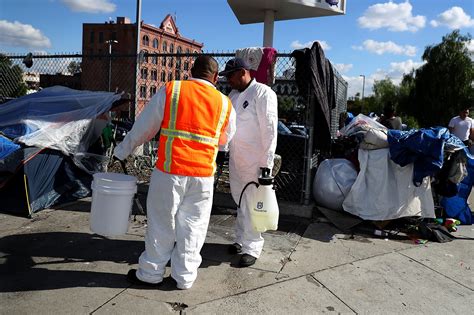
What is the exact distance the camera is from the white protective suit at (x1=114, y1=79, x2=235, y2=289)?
10.1 feet

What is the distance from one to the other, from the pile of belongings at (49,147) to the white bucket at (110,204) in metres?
1.90

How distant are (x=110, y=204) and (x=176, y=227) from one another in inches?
24.7

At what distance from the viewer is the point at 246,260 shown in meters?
3.76

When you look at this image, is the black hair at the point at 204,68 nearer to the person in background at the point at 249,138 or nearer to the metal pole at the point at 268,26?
the person in background at the point at 249,138

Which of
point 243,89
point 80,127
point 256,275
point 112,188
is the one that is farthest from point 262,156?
point 80,127

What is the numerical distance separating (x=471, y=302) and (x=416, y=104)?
31124mm

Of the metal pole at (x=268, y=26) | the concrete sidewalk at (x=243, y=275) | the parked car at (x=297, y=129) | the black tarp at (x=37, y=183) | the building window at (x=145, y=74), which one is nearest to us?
the concrete sidewalk at (x=243, y=275)

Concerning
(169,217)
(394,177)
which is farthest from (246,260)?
(394,177)

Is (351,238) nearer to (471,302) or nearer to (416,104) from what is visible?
(471,302)

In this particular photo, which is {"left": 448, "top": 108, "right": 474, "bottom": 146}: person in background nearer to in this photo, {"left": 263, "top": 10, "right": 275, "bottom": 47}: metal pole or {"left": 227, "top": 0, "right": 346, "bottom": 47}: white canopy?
{"left": 227, "top": 0, "right": 346, "bottom": 47}: white canopy

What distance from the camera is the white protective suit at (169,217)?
10.1 feet

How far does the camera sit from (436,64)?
98.8 ft

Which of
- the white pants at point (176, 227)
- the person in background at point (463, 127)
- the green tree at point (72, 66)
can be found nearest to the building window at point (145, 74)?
the green tree at point (72, 66)

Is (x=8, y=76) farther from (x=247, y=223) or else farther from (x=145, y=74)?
(x=247, y=223)
